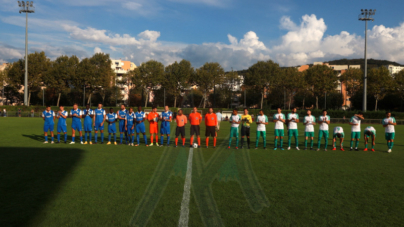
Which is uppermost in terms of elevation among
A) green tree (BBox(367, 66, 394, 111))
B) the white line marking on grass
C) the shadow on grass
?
green tree (BBox(367, 66, 394, 111))

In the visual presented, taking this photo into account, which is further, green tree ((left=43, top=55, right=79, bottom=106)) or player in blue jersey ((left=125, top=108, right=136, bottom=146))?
green tree ((left=43, top=55, right=79, bottom=106))

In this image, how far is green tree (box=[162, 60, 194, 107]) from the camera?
68125 millimetres

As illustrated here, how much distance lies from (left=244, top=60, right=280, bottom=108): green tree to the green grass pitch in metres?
56.9

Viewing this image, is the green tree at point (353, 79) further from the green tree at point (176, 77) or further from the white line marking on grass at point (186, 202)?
the white line marking on grass at point (186, 202)

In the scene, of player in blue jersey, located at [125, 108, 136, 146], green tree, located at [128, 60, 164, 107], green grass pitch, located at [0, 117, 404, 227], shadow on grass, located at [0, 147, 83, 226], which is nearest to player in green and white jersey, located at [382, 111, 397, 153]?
green grass pitch, located at [0, 117, 404, 227]

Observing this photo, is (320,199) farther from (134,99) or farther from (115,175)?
(134,99)

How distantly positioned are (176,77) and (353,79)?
43.2 meters

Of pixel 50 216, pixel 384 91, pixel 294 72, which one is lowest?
pixel 50 216

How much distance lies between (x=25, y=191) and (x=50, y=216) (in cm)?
170

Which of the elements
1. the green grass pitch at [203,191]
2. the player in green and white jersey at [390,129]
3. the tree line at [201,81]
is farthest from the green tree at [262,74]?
the green grass pitch at [203,191]

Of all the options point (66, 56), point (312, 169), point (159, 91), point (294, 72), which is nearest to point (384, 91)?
point (294, 72)

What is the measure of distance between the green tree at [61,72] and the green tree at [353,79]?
210ft

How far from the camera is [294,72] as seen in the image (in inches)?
2726

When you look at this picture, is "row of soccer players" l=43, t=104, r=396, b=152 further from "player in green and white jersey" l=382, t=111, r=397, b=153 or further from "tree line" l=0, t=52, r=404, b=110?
"tree line" l=0, t=52, r=404, b=110
